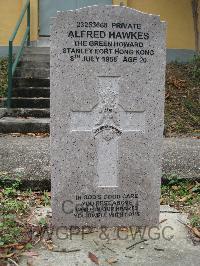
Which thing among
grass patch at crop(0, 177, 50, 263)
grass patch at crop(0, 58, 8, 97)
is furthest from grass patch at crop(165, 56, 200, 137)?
grass patch at crop(0, 177, 50, 263)

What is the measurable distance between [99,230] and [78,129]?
88cm

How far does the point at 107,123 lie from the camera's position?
378 cm

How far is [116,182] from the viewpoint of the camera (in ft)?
12.7

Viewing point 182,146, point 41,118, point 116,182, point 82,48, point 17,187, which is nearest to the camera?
point 82,48

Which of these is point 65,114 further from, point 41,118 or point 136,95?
point 41,118

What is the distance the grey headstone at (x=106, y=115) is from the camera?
3.63 meters

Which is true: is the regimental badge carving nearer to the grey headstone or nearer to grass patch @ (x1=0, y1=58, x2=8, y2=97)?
the grey headstone

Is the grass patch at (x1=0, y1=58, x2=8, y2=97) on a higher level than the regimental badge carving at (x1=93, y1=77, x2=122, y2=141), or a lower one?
higher

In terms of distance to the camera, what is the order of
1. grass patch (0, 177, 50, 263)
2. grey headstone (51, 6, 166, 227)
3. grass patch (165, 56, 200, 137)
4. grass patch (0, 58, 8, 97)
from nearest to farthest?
grass patch (0, 177, 50, 263) → grey headstone (51, 6, 166, 227) → grass patch (165, 56, 200, 137) → grass patch (0, 58, 8, 97)

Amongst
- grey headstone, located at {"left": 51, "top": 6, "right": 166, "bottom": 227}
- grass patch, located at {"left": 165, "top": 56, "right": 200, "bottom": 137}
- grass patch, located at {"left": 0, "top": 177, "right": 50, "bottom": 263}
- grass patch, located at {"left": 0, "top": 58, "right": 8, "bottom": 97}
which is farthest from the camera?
grass patch, located at {"left": 0, "top": 58, "right": 8, "bottom": 97}

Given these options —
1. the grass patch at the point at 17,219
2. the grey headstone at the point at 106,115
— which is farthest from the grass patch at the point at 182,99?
the grey headstone at the point at 106,115

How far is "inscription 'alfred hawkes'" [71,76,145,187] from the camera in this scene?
3719mm

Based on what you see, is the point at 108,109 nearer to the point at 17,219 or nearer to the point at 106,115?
the point at 106,115

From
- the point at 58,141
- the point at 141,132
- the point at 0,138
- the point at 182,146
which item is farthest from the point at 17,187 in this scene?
the point at 182,146
